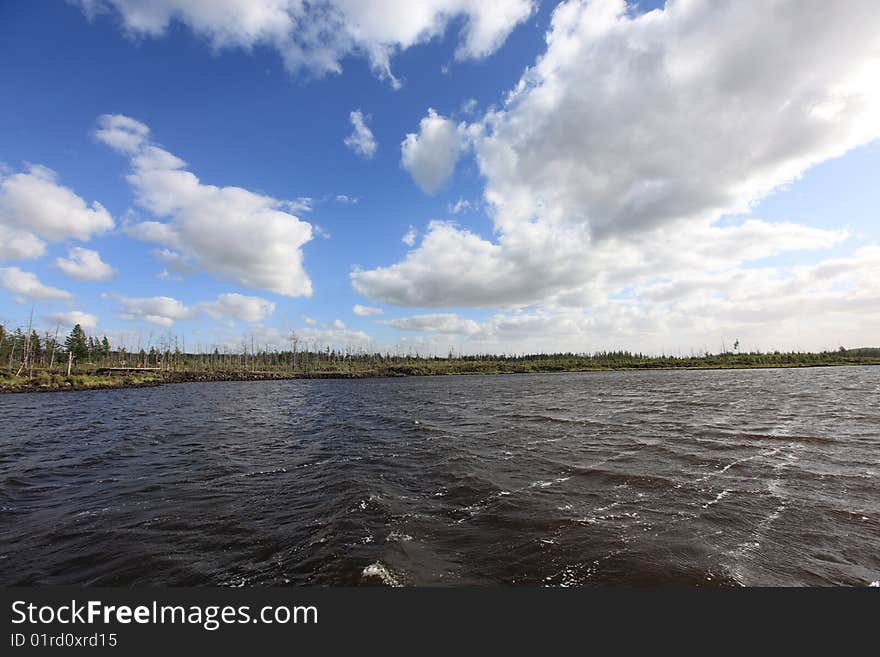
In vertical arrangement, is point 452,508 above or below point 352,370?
below

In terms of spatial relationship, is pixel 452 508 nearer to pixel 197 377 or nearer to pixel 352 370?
pixel 197 377

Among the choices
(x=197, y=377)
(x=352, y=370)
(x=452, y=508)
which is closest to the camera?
(x=452, y=508)

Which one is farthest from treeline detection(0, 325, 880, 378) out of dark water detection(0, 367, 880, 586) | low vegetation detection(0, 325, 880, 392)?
dark water detection(0, 367, 880, 586)

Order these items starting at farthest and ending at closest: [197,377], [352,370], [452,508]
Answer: [352,370], [197,377], [452,508]

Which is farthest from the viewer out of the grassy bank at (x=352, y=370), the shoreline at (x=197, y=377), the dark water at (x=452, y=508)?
the grassy bank at (x=352, y=370)

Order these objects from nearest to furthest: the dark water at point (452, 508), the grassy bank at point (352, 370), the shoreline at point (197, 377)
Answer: the dark water at point (452, 508)
the shoreline at point (197, 377)
the grassy bank at point (352, 370)

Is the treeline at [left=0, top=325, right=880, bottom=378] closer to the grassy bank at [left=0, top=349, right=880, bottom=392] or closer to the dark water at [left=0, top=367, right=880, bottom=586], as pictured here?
the grassy bank at [left=0, top=349, right=880, bottom=392]

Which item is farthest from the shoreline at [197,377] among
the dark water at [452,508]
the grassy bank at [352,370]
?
the dark water at [452,508]

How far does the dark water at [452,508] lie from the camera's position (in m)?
6.55

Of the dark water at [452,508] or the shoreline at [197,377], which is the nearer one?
the dark water at [452,508]

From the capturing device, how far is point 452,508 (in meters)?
9.80

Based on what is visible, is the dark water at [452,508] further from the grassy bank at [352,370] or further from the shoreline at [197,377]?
the grassy bank at [352,370]

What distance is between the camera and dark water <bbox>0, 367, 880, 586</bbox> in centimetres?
655

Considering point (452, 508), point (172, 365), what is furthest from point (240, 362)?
point (452, 508)
